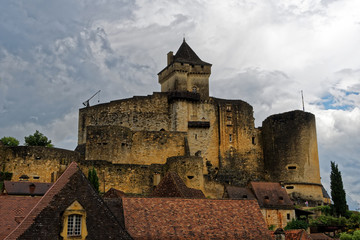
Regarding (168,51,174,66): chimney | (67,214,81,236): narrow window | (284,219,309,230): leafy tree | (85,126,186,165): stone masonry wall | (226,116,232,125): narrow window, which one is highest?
(168,51,174,66): chimney

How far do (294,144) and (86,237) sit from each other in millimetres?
47948

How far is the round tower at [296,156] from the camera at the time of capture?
2472 inches

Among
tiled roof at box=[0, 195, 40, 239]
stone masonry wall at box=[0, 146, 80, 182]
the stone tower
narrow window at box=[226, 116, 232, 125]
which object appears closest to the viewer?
tiled roof at box=[0, 195, 40, 239]

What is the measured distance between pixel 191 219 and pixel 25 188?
23.2 metres

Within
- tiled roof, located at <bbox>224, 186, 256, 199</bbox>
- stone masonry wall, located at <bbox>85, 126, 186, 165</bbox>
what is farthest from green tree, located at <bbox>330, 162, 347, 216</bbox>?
stone masonry wall, located at <bbox>85, 126, 186, 165</bbox>

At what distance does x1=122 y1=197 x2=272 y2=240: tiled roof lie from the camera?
984 inches

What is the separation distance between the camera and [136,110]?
66.8m

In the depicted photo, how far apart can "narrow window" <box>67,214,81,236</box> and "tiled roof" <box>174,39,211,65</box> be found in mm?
51391

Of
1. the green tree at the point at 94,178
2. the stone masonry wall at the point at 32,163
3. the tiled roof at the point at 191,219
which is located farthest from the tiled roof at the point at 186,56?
the tiled roof at the point at 191,219

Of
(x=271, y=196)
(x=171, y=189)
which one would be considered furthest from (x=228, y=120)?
(x=171, y=189)

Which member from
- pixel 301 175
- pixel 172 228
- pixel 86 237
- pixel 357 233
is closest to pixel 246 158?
pixel 301 175

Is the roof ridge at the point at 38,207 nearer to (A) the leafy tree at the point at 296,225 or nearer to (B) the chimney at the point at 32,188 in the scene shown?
(B) the chimney at the point at 32,188

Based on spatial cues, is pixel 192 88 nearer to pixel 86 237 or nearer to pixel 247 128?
pixel 247 128

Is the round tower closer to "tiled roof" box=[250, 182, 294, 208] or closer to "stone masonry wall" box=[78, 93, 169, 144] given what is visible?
"tiled roof" box=[250, 182, 294, 208]
